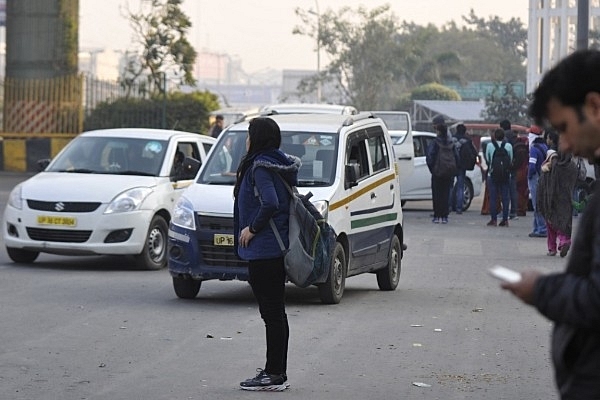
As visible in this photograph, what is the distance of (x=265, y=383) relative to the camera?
332 inches

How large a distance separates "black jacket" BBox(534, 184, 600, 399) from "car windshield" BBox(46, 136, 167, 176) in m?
12.8

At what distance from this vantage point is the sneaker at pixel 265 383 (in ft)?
27.7

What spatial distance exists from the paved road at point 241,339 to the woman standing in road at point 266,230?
23 cm

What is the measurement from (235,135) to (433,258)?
5426mm

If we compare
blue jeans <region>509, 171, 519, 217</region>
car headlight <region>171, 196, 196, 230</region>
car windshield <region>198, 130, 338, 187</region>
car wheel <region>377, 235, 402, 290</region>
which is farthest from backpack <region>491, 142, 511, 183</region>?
car headlight <region>171, 196, 196, 230</region>

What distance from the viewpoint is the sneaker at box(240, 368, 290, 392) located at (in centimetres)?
845

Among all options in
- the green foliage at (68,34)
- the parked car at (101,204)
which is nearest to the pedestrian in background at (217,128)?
the green foliage at (68,34)

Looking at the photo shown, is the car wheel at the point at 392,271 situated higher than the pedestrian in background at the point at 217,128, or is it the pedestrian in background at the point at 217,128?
the pedestrian in background at the point at 217,128

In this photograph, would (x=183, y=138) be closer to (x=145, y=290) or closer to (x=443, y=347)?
(x=145, y=290)

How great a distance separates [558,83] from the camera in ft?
12.4

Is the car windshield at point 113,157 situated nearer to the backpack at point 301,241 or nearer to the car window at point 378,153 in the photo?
the car window at point 378,153

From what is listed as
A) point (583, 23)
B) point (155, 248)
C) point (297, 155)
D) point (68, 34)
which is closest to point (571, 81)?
point (297, 155)

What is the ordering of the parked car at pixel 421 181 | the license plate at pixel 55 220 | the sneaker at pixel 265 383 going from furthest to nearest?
the parked car at pixel 421 181
the license plate at pixel 55 220
the sneaker at pixel 265 383

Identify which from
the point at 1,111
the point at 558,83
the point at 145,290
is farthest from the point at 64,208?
the point at 1,111
